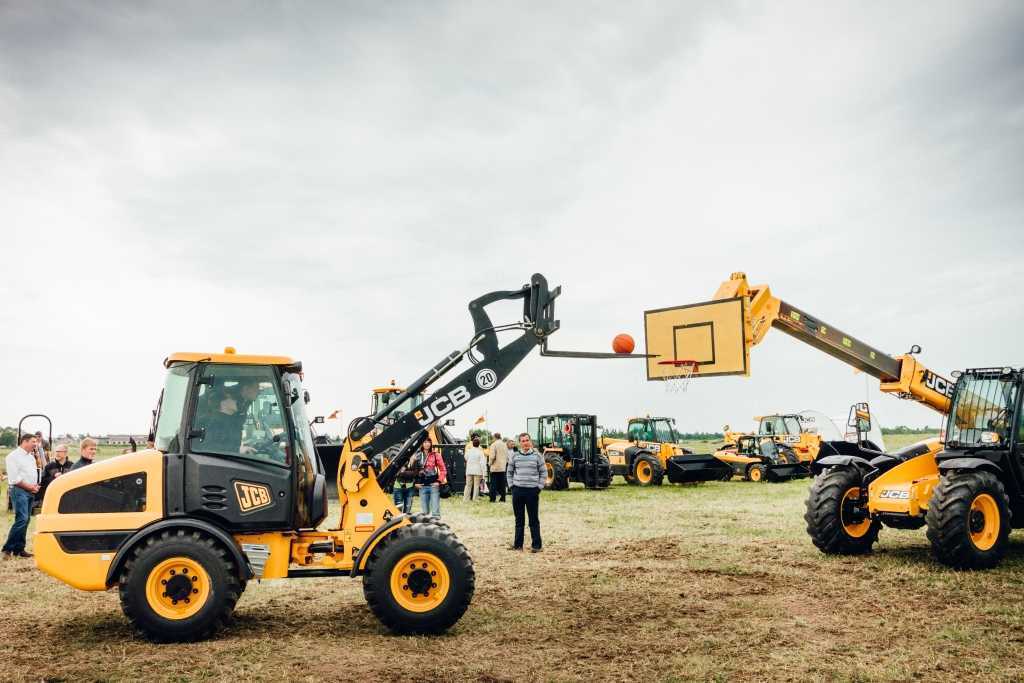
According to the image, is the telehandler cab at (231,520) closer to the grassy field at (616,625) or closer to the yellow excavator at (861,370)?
the grassy field at (616,625)

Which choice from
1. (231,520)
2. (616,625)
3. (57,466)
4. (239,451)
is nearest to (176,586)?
(231,520)

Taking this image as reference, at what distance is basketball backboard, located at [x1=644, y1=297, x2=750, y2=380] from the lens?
12672 mm

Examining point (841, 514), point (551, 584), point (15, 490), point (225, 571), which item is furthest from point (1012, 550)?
point (15, 490)

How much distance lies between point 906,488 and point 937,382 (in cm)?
524

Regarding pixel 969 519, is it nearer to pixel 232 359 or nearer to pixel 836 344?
pixel 836 344

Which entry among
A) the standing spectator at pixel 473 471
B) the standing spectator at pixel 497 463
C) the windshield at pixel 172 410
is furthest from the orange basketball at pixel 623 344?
the standing spectator at pixel 473 471

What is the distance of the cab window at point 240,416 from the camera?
7113 mm

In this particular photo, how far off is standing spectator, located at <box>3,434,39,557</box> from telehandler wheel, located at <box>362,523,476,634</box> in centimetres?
694

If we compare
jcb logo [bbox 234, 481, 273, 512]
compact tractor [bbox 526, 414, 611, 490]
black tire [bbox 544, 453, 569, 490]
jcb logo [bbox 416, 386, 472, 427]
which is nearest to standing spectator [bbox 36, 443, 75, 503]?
jcb logo [bbox 234, 481, 273, 512]

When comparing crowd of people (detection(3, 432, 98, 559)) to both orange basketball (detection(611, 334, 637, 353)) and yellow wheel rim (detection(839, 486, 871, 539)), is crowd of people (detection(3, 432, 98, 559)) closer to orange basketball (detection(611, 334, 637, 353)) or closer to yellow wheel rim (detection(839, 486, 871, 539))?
orange basketball (detection(611, 334, 637, 353))

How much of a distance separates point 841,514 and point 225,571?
8.04 m

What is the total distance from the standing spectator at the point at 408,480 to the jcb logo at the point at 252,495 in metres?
6.17

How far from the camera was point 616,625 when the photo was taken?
24.7ft

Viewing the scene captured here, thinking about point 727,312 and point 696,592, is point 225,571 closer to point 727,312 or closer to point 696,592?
point 696,592
